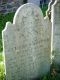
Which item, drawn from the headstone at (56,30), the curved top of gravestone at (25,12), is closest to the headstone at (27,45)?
the curved top of gravestone at (25,12)

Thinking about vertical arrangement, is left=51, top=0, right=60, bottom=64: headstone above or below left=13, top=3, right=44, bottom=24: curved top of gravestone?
below

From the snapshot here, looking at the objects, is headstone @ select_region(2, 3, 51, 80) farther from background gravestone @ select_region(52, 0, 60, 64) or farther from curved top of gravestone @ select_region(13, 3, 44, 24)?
background gravestone @ select_region(52, 0, 60, 64)

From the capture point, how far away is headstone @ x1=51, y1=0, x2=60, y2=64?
707cm

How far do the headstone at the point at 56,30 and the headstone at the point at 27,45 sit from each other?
162 mm

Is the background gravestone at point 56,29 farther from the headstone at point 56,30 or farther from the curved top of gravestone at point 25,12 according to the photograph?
the curved top of gravestone at point 25,12

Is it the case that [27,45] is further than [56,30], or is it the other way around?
[56,30]

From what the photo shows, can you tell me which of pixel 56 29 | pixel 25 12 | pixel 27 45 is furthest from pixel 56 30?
pixel 25 12

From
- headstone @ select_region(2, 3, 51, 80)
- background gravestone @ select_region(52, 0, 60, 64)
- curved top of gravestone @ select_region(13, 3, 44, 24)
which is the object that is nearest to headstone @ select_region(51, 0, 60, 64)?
background gravestone @ select_region(52, 0, 60, 64)

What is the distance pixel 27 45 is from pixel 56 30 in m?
0.82

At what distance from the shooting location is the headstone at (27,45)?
6.66 m

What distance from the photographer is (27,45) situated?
692cm

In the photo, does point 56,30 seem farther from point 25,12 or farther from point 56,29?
point 25,12

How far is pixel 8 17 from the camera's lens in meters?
14.3

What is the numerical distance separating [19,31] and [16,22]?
0.71ft
